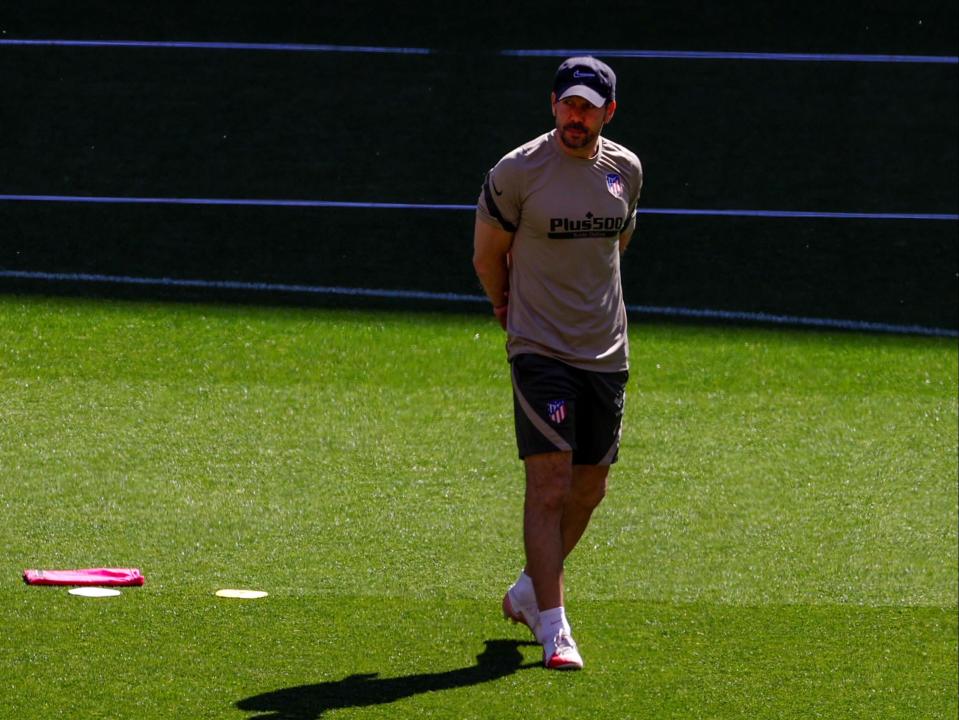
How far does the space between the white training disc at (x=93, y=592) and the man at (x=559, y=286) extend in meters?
1.26

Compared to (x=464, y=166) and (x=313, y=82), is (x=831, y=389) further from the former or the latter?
(x=313, y=82)

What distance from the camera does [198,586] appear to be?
4.83 meters

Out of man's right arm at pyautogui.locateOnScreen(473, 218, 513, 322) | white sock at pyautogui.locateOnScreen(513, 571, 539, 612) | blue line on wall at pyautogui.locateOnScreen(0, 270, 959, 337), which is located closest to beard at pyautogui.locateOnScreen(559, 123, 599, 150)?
man's right arm at pyautogui.locateOnScreen(473, 218, 513, 322)

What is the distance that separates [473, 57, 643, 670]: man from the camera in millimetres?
4109

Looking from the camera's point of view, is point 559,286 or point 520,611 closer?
point 559,286

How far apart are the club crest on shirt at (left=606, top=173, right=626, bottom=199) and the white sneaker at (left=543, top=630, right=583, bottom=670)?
1.13 meters

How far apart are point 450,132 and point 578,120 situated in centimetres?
698

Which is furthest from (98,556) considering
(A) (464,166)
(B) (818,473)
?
(A) (464,166)

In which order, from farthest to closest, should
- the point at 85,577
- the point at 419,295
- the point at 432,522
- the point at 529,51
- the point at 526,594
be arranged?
1. the point at 529,51
2. the point at 419,295
3. the point at 432,522
4. the point at 85,577
5. the point at 526,594

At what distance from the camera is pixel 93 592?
466cm

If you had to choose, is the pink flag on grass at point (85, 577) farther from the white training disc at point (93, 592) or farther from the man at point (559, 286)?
the man at point (559, 286)

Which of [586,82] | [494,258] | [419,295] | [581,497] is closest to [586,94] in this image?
[586,82]

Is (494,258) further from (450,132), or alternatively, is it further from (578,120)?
(450,132)

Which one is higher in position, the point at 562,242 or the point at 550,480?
the point at 562,242
